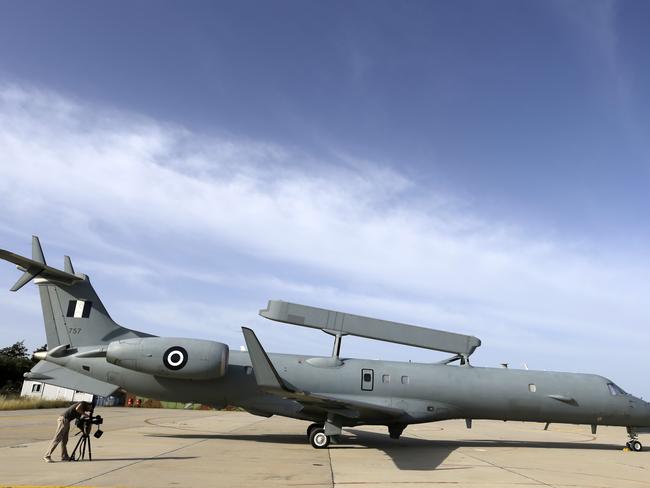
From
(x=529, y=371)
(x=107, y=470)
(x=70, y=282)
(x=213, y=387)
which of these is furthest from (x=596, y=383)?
(x=70, y=282)

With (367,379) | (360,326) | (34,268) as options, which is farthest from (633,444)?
(34,268)

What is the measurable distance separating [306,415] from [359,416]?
1691 mm

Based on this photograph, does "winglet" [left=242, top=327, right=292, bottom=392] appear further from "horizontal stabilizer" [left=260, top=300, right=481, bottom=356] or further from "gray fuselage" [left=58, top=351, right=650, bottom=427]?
"horizontal stabilizer" [left=260, top=300, right=481, bottom=356]

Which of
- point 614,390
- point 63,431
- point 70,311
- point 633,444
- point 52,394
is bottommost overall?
point 52,394

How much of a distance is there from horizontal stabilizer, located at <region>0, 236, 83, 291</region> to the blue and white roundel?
179 inches

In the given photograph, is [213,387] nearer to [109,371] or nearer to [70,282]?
[109,371]

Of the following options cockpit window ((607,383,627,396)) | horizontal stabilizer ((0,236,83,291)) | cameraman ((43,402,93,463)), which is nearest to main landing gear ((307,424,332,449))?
cameraman ((43,402,93,463))

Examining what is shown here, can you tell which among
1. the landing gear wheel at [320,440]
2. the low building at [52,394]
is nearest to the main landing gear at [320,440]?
the landing gear wheel at [320,440]

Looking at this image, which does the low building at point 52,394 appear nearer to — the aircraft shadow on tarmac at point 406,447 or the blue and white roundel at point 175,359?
the aircraft shadow on tarmac at point 406,447

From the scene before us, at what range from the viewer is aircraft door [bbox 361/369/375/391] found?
1605 cm

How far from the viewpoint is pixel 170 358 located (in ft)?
48.1

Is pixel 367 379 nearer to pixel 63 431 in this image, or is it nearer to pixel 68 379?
pixel 63 431

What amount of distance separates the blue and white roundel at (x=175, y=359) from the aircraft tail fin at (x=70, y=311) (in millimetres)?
3093

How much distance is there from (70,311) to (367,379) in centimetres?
1028
